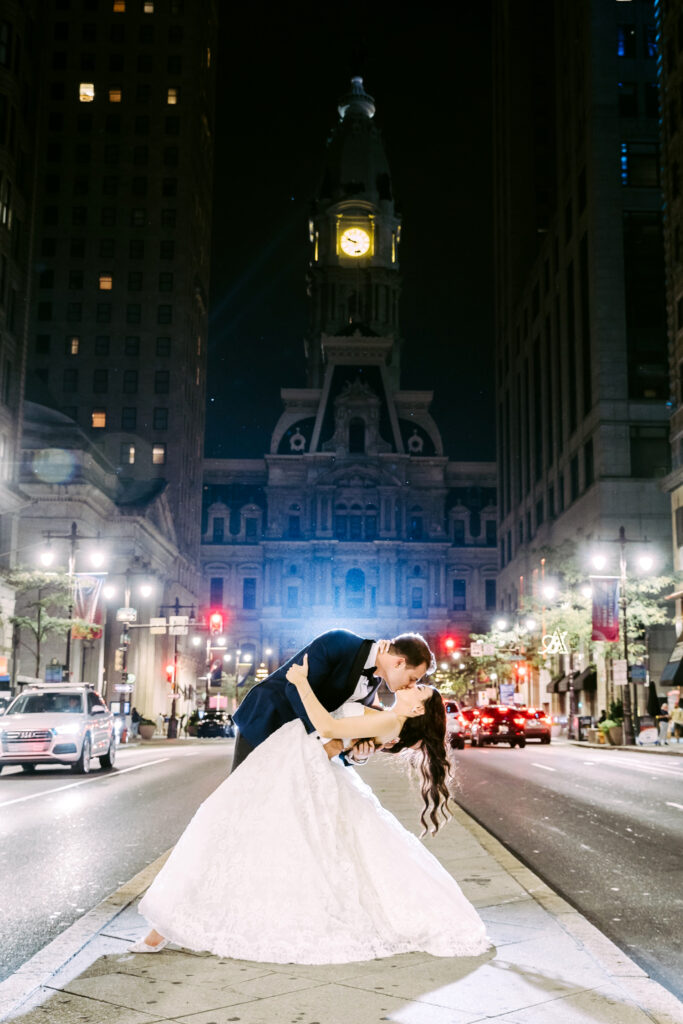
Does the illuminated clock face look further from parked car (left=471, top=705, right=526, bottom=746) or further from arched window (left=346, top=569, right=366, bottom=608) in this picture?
parked car (left=471, top=705, right=526, bottom=746)

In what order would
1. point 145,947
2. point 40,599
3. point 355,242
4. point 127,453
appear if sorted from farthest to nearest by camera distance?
point 355,242
point 127,453
point 40,599
point 145,947

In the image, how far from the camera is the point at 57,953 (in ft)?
20.9

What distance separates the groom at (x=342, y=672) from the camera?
6.09 metres

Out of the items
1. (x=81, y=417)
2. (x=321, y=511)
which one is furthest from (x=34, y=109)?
(x=321, y=511)

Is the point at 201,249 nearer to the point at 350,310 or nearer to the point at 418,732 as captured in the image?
the point at 350,310

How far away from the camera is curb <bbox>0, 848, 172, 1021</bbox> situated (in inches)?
216

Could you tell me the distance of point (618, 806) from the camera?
18109 millimetres

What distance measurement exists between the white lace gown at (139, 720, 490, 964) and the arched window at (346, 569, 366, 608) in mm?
117655

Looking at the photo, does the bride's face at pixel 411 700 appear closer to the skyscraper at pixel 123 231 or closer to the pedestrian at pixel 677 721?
the pedestrian at pixel 677 721

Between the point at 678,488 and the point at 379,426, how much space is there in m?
76.4

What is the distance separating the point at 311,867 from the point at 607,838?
906 cm

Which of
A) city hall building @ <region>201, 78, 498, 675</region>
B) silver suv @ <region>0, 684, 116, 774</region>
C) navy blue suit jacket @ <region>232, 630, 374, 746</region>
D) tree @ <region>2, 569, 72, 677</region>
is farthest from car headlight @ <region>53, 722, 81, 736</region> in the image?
city hall building @ <region>201, 78, 498, 675</region>

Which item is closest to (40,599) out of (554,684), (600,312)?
(600,312)

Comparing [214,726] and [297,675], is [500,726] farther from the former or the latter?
[297,675]
